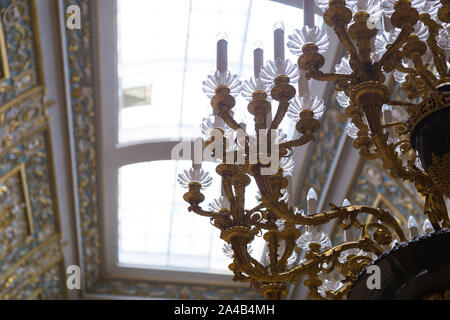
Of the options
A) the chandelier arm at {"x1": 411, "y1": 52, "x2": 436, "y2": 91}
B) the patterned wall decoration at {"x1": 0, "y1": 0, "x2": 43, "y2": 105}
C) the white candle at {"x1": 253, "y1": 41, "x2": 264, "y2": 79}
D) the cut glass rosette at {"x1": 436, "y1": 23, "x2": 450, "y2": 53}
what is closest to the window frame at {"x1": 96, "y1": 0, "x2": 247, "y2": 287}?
the patterned wall decoration at {"x1": 0, "y1": 0, "x2": 43, "y2": 105}

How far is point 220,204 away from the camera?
94.9 inches

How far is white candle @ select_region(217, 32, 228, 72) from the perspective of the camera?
2.30m

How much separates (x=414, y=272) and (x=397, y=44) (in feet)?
3.11

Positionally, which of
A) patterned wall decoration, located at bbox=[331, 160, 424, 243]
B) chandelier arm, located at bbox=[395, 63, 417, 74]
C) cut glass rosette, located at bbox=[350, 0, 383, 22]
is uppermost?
patterned wall decoration, located at bbox=[331, 160, 424, 243]

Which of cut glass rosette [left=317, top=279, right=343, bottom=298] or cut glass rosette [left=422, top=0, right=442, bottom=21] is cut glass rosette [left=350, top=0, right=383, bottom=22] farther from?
cut glass rosette [left=317, top=279, right=343, bottom=298]

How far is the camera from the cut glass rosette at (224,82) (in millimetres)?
2250

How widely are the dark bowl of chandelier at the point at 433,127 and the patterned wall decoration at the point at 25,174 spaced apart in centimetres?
367

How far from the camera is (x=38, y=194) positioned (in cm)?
672

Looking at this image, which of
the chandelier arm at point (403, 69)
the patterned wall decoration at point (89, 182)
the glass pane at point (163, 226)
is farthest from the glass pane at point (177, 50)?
the chandelier arm at point (403, 69)

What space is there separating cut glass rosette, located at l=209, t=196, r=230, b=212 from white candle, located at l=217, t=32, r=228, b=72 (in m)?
0.55

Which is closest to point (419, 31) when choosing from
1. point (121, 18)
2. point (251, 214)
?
point (251, 214)

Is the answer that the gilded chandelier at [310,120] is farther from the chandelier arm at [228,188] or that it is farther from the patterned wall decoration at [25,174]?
the patterned wall decoration at [25,174]
